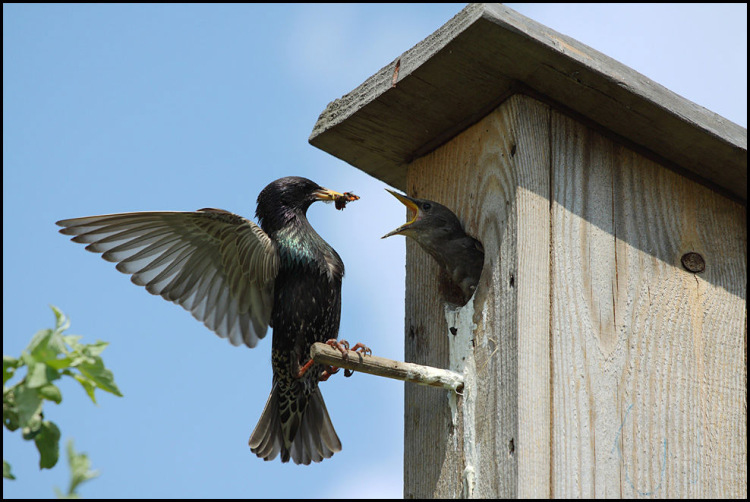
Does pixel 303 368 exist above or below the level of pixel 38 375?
above

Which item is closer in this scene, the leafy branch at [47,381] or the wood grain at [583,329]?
the leafy branch at [47,381]

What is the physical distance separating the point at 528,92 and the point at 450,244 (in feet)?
1.98

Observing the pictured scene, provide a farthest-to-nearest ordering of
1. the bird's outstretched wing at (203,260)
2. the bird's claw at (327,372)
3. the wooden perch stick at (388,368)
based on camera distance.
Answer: the bird's claw at (327,372) → the bird's outstretched wing at (203,260) → the wooden perch stick at (388,368)

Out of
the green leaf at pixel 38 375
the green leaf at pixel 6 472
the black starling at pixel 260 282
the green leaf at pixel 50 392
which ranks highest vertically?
the black starling at pixel 260 282

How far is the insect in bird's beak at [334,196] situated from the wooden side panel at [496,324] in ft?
3.21

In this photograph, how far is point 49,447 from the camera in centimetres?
175

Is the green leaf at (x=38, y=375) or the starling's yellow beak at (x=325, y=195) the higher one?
the starling's yellow beak at (x=325, y=195)

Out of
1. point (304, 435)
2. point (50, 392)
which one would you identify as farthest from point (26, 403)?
point (304, 435)

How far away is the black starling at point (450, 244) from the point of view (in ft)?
11.8

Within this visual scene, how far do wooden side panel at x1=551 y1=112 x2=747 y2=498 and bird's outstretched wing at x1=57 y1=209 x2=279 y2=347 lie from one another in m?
1.42

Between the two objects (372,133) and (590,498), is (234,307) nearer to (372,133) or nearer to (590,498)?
(372,133)

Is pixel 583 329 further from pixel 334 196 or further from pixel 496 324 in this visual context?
pixel 334 196

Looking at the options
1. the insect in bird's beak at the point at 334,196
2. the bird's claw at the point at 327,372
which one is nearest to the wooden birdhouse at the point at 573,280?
the bird's claw at the point at 327,372

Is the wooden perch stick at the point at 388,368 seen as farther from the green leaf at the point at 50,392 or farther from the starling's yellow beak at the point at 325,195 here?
the starling's yellow beak at the point at 325,195
